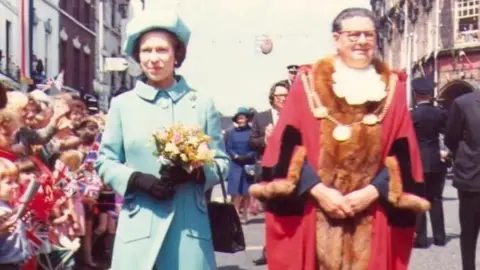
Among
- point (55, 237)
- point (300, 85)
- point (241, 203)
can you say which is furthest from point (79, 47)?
point (300, 85)

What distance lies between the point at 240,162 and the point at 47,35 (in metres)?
23.2

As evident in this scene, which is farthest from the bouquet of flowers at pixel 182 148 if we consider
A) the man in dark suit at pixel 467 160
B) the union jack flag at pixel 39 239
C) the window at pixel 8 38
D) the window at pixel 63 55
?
the window at pixel 63 55

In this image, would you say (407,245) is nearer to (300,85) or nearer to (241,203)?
(300,85)

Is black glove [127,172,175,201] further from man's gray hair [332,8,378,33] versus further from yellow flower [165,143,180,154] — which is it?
man's gray hair [332,8,378,33]

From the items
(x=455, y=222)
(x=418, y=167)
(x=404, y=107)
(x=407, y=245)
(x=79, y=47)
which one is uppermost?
(x=79, y=47)

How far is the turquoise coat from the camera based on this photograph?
4379 mm

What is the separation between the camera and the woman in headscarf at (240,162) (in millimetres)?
13352

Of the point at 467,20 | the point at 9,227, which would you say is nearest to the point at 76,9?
the point at 467,20

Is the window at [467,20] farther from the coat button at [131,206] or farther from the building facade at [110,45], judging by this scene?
the coat button at [131,206]

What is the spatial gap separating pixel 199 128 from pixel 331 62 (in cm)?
84

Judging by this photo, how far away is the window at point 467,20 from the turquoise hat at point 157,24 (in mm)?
34241

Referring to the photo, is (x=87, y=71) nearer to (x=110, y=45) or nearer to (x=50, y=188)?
(x=110, y=45)

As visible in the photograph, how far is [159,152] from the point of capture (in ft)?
14.1

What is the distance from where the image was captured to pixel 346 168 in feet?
15.1
